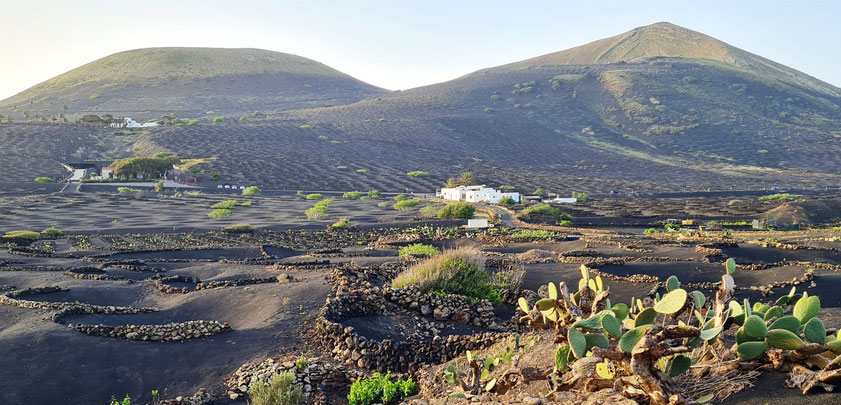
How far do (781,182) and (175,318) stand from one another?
329ft

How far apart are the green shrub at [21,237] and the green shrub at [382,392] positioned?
97.0 feet

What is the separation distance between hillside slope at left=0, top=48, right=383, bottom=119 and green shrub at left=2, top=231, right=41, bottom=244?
11699 centimetres

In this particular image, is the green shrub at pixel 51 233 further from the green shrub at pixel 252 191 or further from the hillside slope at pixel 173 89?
the hillside slope at pixel 173 89

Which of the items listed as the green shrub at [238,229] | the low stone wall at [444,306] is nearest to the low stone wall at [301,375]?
the low stone wall at [444,306]

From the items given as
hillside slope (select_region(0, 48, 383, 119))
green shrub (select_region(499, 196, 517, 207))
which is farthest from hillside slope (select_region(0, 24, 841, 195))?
hillside slope (select_region(0, 48, 383, 119))

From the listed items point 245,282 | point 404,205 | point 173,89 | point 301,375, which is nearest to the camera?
point 301,375

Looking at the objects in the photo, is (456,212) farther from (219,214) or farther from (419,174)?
(419,174)

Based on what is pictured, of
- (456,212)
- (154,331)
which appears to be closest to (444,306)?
(154,331)

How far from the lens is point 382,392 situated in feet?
31.8

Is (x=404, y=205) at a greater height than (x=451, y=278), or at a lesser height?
lesser

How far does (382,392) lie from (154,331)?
19.0ft

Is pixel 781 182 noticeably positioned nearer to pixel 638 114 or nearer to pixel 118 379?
pixel 638 114

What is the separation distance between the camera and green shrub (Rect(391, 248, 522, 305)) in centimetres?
1463

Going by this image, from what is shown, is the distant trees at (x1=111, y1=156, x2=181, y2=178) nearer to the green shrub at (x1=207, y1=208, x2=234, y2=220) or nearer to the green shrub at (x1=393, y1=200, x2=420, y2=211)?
the green shrub at (x1=207, y1=208, x2=234, y2=220)
